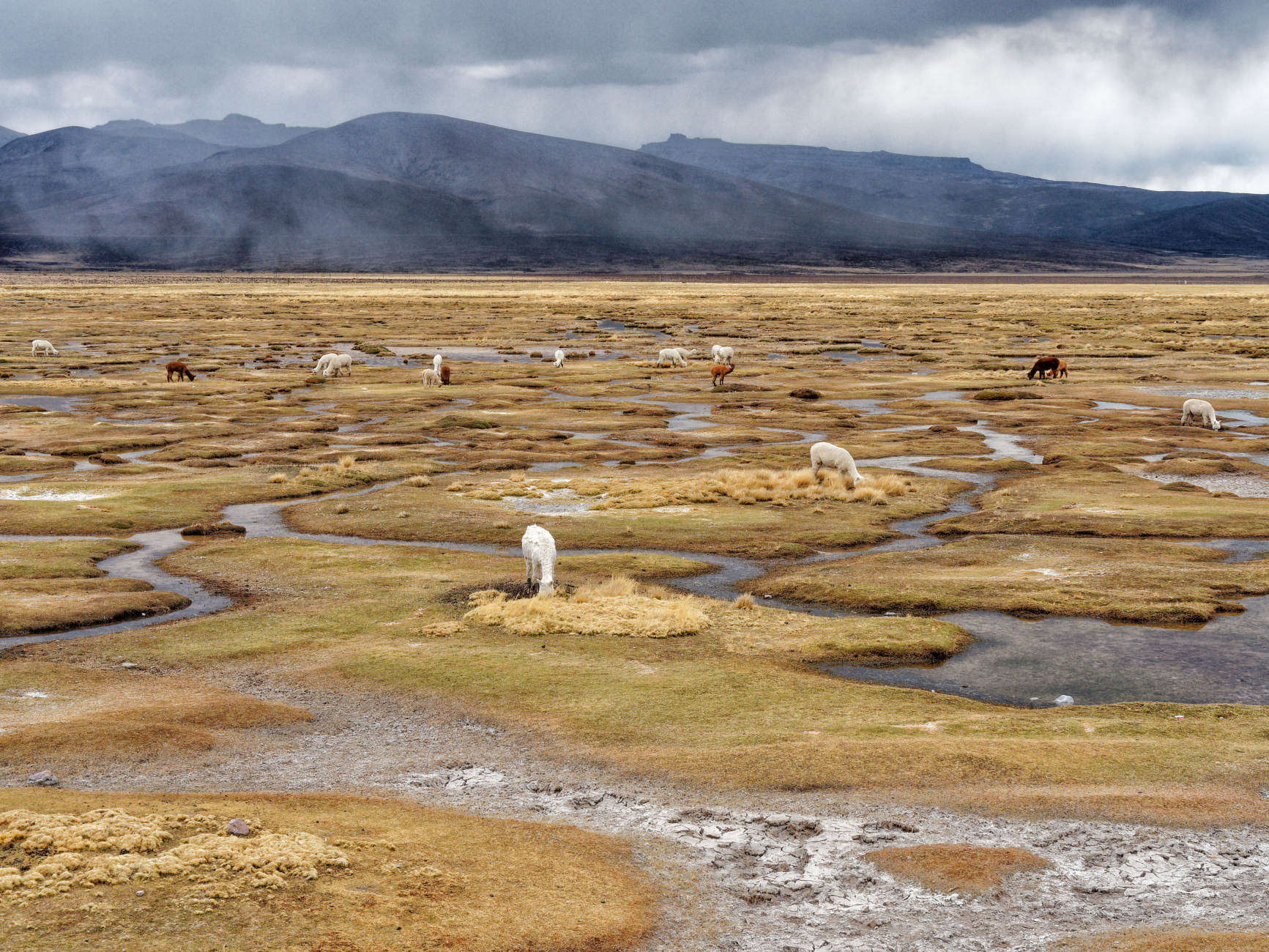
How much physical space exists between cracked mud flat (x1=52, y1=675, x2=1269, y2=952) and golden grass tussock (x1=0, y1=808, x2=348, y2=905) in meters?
2.22

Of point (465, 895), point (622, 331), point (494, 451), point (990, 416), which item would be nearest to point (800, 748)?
point (465, 895)

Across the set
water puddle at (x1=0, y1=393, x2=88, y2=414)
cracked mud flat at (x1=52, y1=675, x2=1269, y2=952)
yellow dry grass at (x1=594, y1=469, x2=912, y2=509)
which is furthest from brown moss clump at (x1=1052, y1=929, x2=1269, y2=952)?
water puddle at (x1=0, y1=393, x2=88, y2=414)

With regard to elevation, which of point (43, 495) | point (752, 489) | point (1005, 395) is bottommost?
point (43, 495)

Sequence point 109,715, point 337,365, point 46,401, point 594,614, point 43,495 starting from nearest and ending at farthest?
point 109,715, point 594,614, point 43,495, point 46,401, point 337,365

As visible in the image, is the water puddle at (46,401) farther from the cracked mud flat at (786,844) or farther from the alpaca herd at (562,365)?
the cracked mud flat at (786,844)

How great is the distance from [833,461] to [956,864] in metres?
24.4

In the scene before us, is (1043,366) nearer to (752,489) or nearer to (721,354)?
(721,354)

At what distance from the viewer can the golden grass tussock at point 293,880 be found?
9.04 meters

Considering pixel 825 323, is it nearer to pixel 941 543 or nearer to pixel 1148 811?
pixel 941 543

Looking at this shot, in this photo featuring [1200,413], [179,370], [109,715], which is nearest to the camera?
[109,715]

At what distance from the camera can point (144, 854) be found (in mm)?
10172

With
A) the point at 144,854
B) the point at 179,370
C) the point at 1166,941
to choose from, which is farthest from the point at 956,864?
the point at 179,370

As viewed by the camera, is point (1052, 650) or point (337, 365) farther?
point (337, 365)

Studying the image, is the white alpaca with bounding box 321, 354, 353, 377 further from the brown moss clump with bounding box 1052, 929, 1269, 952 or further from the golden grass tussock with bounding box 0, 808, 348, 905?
the brown moss clump with bounding box 1052, 929, 1269, 952
